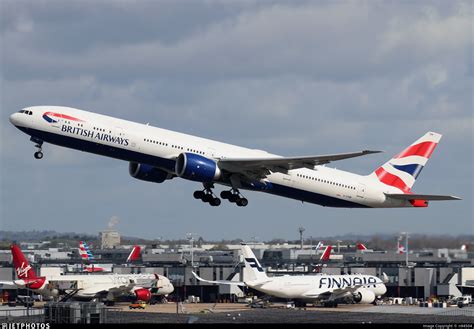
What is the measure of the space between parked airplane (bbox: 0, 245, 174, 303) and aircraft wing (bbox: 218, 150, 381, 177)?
27205 mm

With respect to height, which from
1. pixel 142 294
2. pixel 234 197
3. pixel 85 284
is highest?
pixel 234 197

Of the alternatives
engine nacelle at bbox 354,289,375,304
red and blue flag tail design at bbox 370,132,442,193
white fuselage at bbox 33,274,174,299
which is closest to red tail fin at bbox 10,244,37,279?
white fuselage at bbox 33,274,174,299

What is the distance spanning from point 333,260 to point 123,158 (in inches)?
2616

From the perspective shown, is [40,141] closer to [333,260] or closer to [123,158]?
[123,158]

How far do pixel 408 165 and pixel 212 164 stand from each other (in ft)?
60.3

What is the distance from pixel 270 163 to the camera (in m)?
65.5

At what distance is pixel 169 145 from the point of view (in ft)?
212

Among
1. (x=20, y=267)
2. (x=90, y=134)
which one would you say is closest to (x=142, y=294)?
(x=20, y=267)

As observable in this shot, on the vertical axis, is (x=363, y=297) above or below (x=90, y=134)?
below

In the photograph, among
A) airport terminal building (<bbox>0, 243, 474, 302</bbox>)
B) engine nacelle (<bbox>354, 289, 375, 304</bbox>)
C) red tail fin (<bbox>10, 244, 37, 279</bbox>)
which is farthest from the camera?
airport terminal building (<bbox>0, 243, 474, 302</bbox>)

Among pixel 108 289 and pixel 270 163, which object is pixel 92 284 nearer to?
pixel 108 289

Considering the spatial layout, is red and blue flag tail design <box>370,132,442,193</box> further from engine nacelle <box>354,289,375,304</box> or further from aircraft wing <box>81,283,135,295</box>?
aircraft wing <box>81,283,135,295</box>

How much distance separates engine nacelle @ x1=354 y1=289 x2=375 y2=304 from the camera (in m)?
89.3

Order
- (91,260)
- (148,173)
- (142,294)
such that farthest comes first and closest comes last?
(91,260) < (142,294) < (148,173)
